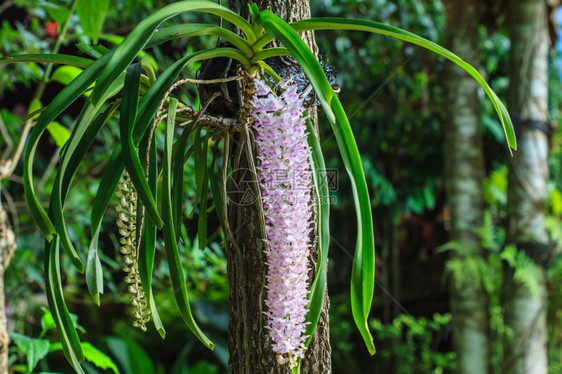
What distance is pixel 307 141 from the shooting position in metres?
0.48

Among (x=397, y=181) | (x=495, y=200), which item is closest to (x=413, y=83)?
(x=397, y=181)

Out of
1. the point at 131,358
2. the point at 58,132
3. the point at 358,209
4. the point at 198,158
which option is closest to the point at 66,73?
the point at 58,132

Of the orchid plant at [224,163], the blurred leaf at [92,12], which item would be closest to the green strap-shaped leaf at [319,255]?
the orchid plant at [224,163]

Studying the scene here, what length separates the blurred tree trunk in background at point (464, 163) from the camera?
1.61m

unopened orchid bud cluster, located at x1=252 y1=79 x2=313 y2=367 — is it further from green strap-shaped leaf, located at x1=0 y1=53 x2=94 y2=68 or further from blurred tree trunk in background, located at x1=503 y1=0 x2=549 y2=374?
blurred tree trunk in background, located at x1=503 y1=0 x2=549 y2=374

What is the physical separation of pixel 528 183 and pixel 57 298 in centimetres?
143

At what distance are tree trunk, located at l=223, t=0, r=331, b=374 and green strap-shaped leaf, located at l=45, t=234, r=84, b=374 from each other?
6.7 inches

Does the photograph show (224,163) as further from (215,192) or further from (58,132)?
(58,132)

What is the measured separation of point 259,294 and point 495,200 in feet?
5.88

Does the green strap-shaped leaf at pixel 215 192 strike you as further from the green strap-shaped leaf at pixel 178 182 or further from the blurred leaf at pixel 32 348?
the blurred leaf at pixel 32 348

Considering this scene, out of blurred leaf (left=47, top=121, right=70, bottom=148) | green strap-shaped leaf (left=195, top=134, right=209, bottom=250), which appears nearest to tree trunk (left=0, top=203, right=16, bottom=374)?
blurred leaf (left=47, top=121, right=70, bottom=148)

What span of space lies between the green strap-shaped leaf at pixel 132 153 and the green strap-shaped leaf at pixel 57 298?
0.10 metres

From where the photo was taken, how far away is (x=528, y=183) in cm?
149

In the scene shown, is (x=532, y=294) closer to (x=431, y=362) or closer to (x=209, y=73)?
(x=431, y=362)
